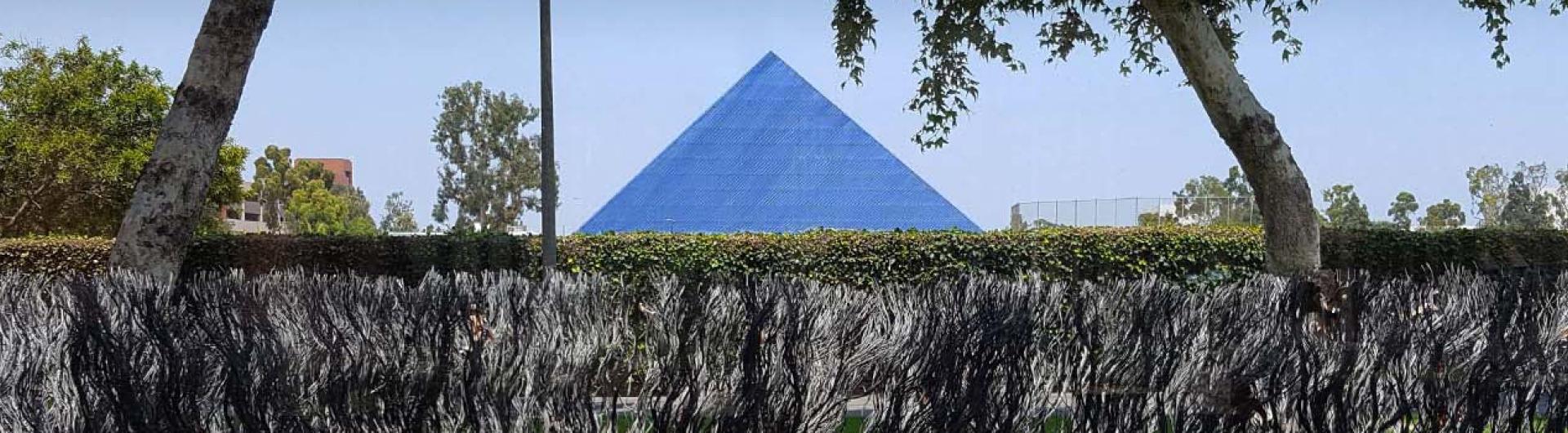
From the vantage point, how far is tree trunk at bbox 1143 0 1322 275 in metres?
8.32

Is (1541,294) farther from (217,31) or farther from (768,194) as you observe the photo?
(768,194)

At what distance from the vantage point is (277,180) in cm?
6244

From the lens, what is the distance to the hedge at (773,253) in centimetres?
1216

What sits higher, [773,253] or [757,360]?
[757,360]

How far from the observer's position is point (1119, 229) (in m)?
13.0

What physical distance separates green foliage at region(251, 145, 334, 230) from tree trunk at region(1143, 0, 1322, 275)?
5916cm

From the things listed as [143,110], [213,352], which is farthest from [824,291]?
[143,110]

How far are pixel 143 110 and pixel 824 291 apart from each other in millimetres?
23562

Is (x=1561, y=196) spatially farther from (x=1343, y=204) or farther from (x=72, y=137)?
(x=72, y=137)

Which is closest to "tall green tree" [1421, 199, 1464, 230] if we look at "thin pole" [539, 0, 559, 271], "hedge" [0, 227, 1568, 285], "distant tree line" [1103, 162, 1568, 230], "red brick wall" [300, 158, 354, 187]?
"distant tree line" [1103, 162, 1568, 230]

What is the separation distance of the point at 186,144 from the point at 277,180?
5973 cm

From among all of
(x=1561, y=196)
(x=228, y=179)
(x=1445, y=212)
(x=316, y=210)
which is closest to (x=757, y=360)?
(x=228, y=179)

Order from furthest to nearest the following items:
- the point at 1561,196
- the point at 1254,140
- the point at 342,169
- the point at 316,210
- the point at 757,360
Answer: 1. the point at 342,169
2. the point at 316,210
3. the point at 1561,196
4. the point at 1254,140
5. the point at 757,360

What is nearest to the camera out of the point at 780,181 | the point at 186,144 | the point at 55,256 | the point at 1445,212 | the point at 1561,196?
the point at 186,144
